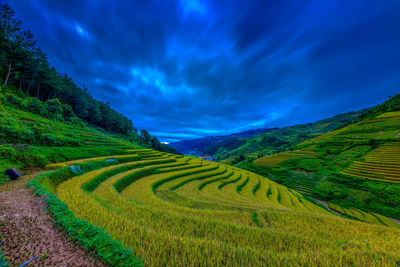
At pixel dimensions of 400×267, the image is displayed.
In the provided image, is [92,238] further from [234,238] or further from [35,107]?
[35,107]

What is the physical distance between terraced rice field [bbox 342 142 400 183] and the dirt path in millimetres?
32734

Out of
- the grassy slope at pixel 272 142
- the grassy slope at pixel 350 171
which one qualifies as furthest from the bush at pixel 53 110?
the grassy slope at pixel 272 142

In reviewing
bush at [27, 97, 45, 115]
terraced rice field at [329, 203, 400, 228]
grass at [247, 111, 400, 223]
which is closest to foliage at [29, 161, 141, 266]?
terraced rice field at [329, 203, 400, 228]

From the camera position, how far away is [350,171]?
22359 mm

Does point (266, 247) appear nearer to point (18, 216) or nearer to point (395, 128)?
point (18, 216)

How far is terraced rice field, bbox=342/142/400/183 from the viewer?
18.2 metres

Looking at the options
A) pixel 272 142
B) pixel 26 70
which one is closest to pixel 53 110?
pixel 26 70

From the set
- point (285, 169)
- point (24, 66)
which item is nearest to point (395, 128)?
point (285, 169)

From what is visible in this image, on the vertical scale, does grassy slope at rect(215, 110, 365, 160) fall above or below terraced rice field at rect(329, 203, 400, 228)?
above

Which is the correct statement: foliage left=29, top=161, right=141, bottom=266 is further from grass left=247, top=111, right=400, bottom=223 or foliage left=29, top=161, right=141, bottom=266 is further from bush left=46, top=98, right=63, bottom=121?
grass left=247, top=111, right=400, bottom=223

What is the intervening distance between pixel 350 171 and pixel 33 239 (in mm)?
37079

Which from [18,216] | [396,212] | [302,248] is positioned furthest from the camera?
[396,212]

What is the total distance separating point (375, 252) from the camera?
2.48 meters

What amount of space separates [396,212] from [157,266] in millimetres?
27915
